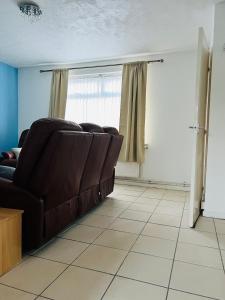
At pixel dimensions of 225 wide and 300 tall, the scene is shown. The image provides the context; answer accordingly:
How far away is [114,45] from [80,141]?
2.72m

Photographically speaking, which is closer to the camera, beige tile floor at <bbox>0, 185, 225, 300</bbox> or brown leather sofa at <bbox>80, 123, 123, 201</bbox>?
beige tile floor at <bbox>0, 185, 225, 300</bbox>

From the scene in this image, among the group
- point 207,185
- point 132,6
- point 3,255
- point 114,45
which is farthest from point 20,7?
point 207,185

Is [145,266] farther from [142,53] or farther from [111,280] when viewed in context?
[142,53]

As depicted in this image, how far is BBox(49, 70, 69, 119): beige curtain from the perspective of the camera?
492 centimetres

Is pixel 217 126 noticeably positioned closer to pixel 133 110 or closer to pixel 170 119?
pixel 170 119

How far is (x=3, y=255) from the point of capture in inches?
57.7

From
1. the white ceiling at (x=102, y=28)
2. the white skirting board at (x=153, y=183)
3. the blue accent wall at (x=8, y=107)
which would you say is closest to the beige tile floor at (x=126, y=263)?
the white skirting board at (x=153, y=183)

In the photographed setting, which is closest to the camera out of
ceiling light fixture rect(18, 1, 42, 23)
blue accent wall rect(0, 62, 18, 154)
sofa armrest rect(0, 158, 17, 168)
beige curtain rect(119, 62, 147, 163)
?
ceiling light fixture rect(18, 1, 42, 23)

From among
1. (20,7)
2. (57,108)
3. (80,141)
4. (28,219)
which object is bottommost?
(28,219)

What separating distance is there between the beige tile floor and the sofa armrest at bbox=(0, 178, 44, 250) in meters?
0.15

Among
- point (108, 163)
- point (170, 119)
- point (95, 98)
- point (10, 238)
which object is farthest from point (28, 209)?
point (95, 98)

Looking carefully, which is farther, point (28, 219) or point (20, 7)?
point (20, 7)

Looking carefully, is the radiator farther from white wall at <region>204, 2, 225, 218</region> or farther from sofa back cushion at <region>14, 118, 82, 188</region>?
sofa back cushion at <region>14, 118, 82, 188</region>

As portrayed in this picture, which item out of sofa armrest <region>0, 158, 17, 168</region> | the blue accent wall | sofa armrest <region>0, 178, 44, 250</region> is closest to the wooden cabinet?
sofa armrest <region>0, 178, 44, 250</region>
